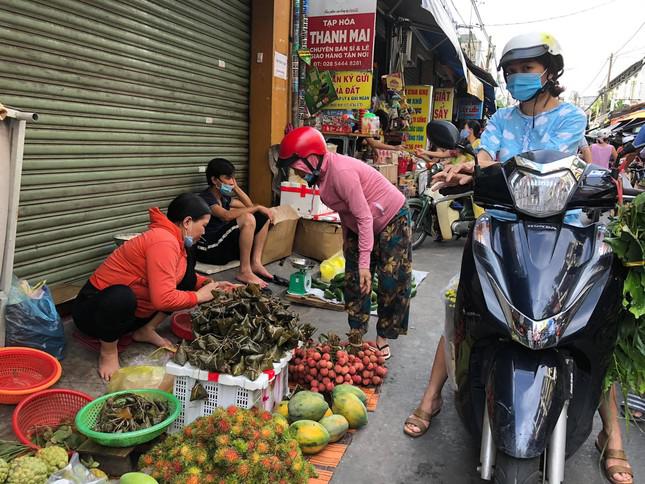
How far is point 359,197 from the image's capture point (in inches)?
135

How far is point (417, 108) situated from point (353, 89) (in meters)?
5.54

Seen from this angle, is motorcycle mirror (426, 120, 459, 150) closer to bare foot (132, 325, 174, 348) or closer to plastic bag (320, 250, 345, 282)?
bare foot (132, 325, 174, 348)

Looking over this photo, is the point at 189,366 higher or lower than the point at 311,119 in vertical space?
lower

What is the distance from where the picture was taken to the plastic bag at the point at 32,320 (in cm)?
314

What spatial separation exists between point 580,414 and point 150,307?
2.59 meters

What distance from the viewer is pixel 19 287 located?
10.7ft

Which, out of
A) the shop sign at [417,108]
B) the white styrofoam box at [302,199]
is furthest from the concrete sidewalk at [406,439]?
the shop sign at [417,108]

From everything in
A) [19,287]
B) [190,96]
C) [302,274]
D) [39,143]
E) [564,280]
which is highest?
[190,96]

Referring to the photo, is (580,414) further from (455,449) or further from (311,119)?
(311,119)

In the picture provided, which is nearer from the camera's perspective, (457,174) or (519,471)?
(519,471)

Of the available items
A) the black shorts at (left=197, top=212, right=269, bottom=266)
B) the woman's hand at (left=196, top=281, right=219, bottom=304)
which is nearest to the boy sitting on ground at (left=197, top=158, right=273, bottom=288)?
the black shorts at (left=197, top=212, right=269, bottom=266)

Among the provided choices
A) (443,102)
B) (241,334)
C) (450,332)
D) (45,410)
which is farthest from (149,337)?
(443,102)

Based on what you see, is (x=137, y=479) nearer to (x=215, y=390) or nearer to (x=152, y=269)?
(x=215, y=390)

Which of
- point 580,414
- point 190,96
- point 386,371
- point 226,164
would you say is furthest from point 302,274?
point 580,414
